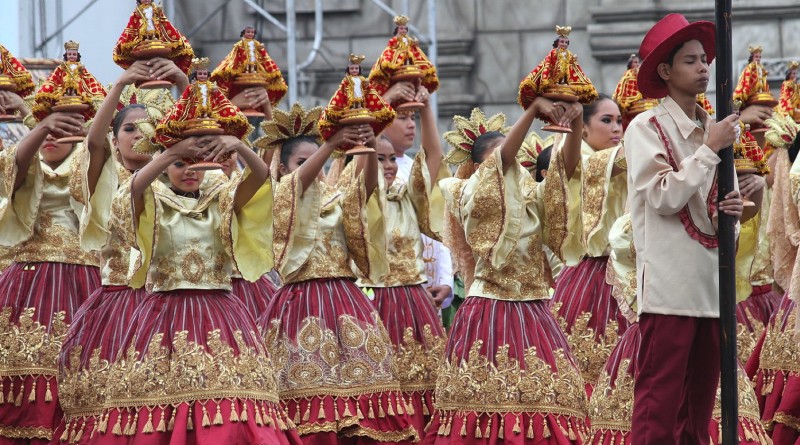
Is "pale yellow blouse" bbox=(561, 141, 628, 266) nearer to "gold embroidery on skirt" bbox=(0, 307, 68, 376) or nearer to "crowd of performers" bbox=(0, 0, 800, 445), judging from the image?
"crowd of performers" bbox=(0, 0, 800, 445)

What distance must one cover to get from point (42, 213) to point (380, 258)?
1729 millimetres

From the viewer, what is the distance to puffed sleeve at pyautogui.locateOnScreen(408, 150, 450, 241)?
8781mm

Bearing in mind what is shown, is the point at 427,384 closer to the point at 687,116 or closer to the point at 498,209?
the point at 498,209

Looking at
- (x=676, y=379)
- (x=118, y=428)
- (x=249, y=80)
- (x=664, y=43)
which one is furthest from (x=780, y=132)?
(x=118, y=428)

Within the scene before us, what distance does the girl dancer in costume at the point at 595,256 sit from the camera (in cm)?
814

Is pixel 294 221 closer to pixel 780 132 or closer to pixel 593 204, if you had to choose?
pixel 593 204

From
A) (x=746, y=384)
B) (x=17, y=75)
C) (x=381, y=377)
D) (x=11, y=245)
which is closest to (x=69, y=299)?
(x=11, y=245)

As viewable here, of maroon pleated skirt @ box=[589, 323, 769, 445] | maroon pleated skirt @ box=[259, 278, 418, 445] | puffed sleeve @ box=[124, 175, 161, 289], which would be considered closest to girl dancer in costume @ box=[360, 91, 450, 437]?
maroon pleated skirt @ box=[259, 278, 418, 445]

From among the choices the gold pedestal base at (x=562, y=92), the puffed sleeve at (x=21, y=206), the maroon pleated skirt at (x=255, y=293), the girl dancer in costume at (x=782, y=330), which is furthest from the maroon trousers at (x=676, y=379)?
the puffed sleeve at (x=21, y=206)

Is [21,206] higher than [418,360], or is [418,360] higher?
[21,206]

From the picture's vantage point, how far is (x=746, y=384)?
7.12 metres

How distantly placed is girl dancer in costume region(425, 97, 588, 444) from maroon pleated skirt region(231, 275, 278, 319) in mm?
1266

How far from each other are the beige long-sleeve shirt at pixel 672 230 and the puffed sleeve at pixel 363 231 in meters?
2.39

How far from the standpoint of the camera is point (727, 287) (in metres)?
5.47
